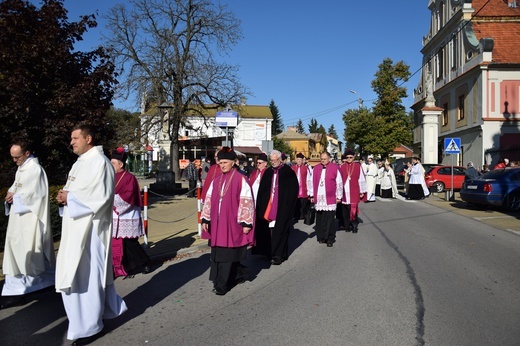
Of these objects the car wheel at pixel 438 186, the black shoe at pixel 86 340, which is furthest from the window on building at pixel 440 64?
the black shoe at pixel 86 340

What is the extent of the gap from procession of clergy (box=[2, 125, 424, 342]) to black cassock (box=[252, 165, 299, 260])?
2 centimetres

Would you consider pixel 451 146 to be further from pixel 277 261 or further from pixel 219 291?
pixel 219 291

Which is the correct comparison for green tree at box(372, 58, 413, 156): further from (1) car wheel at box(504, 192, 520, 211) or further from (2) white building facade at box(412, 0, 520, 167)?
(1) car wheel at box(504, 192, 520, 211)

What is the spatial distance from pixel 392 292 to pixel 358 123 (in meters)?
36.2

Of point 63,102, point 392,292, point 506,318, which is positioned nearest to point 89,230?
point 392,292

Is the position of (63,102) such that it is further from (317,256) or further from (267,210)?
(317,256)

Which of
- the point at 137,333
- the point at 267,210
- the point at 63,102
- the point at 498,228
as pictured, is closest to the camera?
the point at 137,333

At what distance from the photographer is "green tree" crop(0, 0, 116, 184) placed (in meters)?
10.4

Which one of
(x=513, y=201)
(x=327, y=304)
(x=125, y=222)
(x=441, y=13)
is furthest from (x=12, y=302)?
(x=441, y=13)

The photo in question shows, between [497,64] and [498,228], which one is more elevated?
[497,64]

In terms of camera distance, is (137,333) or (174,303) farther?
(174,303)

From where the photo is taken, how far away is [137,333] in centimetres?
462

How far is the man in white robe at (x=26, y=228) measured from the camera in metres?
5.40

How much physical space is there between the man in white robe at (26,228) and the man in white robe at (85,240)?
140cm
